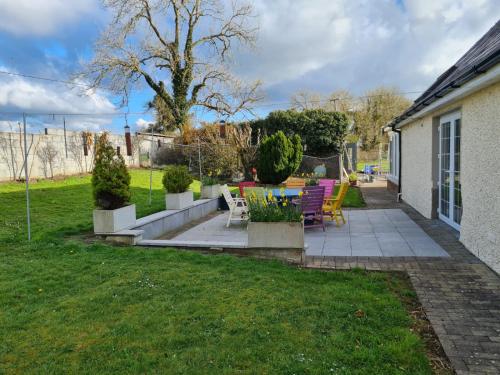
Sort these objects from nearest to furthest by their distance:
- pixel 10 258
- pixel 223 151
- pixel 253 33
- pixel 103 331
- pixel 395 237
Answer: pixel 103 331, pixel 10 258, pixel 395 237, pixel 223 151, pixel 253 33

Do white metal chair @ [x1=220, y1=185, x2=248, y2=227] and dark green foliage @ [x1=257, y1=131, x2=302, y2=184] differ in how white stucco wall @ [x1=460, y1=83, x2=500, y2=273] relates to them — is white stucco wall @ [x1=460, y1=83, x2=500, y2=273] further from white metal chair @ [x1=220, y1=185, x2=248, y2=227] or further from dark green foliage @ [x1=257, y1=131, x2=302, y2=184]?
dark green foliage @ [x1=257, y1=131, x2=302, y2=184]

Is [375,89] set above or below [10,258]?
above

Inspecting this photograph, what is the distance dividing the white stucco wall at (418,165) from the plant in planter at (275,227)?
14.7 feet

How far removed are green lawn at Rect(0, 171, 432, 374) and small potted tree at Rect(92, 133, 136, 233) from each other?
1.03 m

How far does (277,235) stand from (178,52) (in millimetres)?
20734

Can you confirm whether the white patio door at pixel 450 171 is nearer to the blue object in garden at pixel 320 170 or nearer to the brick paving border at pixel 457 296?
the brick paving border at pixel 457 296

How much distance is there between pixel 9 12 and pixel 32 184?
576cm

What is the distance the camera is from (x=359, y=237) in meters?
7.02

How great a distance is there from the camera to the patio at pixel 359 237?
5891mm

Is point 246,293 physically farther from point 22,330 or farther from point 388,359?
point 22,330

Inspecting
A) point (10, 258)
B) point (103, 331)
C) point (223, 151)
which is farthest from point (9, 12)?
point (103, 331)

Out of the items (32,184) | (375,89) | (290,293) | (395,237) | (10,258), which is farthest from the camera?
(375,89)

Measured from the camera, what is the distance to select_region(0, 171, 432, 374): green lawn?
269 centimetres

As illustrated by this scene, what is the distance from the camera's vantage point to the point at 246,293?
13.3 ft
